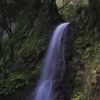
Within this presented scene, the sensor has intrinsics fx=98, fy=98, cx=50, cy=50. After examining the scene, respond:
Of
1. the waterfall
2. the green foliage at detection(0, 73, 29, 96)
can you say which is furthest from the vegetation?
the waterfall

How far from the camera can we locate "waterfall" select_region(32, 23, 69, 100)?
5427mm

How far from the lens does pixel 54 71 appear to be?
681cm

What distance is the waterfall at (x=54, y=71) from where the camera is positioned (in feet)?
17.8

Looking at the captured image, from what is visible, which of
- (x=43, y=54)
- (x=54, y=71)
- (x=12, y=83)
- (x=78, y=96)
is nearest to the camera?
(x=78, y=96)

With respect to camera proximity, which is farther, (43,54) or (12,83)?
(43,54)

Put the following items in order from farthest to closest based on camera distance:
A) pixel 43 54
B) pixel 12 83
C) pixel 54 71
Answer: pixel 43 54
pixel 54 71
pixel 12 83

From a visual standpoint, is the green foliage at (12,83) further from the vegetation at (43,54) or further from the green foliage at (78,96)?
the green foliage at (78,96)

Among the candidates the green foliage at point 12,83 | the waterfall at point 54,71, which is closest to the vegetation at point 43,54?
the green foliage at point 12,83

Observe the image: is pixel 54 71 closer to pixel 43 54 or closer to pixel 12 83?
pixel 43 54

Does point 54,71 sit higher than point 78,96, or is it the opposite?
point 54,71

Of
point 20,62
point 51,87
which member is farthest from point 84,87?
point 20,62

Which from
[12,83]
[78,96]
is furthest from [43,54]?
[78,96]

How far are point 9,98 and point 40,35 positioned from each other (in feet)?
19.3

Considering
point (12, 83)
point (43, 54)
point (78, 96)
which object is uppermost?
point (43, 54)
